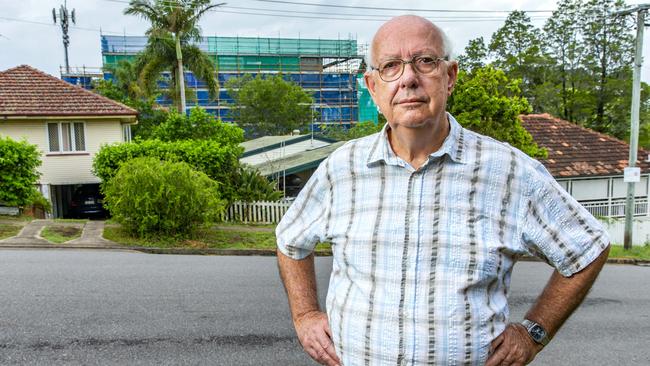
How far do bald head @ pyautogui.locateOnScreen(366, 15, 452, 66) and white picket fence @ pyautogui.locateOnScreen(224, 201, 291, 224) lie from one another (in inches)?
602

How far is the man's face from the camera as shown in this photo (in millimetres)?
1932

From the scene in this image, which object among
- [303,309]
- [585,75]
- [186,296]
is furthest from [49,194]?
[585,75]

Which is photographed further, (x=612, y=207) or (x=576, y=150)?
(x=576, y=150)

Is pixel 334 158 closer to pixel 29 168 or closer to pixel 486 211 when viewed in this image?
pixel 486 211

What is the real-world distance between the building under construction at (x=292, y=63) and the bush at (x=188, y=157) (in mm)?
46288

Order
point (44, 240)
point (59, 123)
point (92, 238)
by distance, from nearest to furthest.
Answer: point (44, 240) → point (92, 238) → point (59, 123)

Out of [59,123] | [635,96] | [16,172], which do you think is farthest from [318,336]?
[59,123]

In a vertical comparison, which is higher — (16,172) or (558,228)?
(558,228)

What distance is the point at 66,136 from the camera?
69.6ft

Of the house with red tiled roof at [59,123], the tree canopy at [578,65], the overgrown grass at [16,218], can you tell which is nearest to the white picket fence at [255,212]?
the overgrown grass at [16,218]

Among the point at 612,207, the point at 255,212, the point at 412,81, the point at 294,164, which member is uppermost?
the point at 412,81

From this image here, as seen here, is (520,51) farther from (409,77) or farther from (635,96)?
(409,77)

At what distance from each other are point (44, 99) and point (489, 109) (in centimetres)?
1675

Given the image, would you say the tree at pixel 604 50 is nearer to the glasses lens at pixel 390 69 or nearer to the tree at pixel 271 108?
the tree at pixel 271 108
